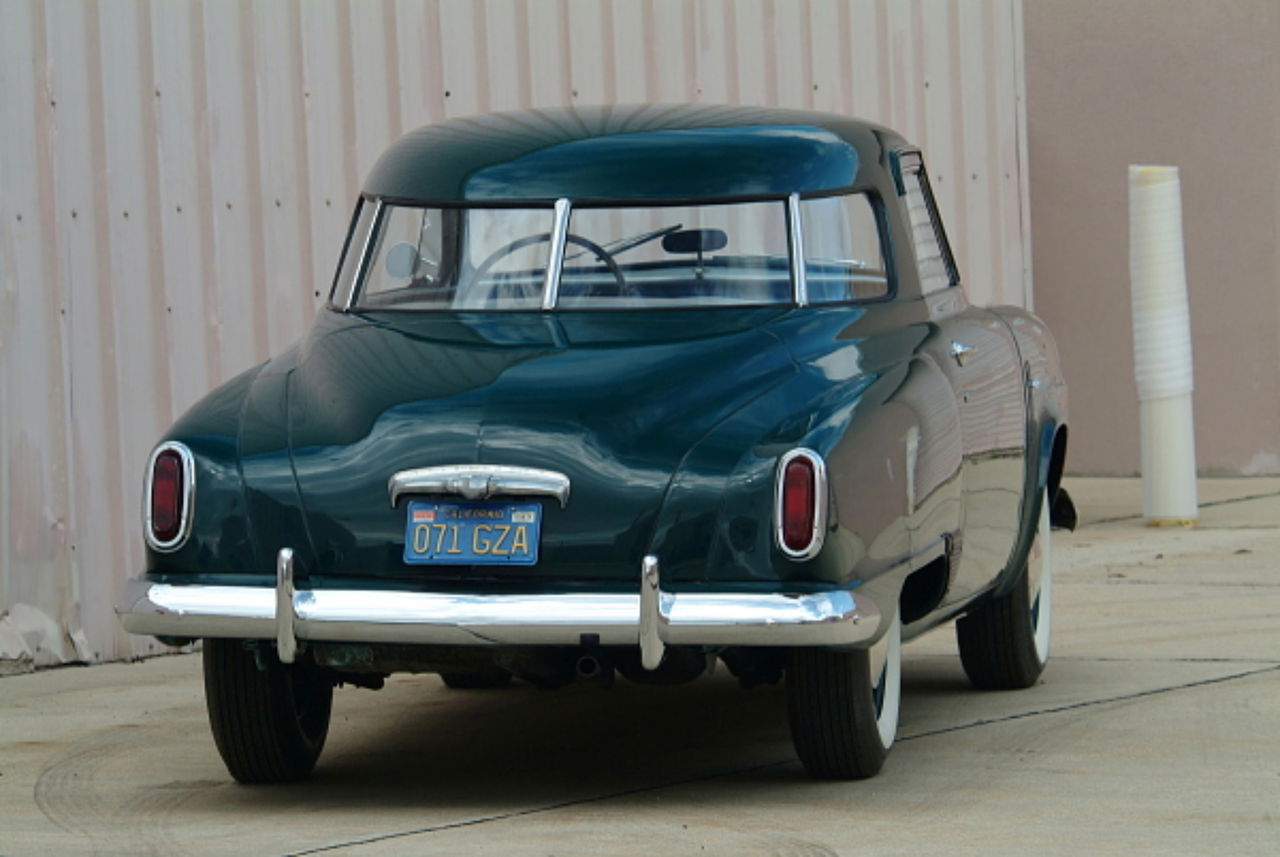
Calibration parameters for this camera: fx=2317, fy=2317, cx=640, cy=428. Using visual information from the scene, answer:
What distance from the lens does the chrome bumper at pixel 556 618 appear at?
17.4 feet

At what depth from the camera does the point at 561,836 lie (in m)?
5.32

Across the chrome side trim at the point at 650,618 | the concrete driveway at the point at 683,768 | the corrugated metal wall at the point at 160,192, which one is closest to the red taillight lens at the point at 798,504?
the chrome side trim at the point at 650,618

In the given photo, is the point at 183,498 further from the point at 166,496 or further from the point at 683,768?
the point at 683,768

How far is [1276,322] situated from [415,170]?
10.6 m

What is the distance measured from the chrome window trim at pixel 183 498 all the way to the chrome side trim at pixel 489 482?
592 millimetres

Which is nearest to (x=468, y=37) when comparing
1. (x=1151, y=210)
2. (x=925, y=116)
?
(x=925, y=116)

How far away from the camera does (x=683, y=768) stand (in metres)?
6.32

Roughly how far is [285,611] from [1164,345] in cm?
888

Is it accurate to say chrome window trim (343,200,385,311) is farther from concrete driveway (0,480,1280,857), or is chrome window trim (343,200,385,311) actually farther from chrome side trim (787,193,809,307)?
concrete driveway (0,480,1280,857)

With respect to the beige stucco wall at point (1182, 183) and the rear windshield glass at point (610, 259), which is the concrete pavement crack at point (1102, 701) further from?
the beige stucco wall at point (1182, 183)

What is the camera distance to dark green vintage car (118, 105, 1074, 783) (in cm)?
540

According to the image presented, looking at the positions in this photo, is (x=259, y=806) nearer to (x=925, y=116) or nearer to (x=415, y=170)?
(x=415, y=170)

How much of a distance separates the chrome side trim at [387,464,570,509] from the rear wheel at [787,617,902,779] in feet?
2.48

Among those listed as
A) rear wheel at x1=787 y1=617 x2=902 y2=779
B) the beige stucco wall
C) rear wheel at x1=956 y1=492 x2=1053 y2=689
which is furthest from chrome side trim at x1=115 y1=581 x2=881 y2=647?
the beige stucco wall
